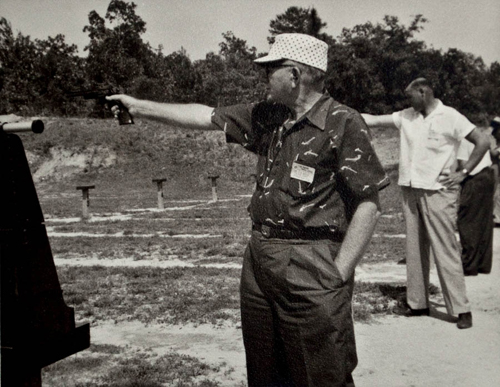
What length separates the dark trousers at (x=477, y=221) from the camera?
24.6ft

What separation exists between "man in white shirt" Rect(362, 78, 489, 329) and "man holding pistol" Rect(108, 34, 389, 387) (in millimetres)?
2515

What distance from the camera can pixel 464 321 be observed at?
5.03 meters

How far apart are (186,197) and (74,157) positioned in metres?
12.7

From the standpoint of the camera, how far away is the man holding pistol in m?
2.44

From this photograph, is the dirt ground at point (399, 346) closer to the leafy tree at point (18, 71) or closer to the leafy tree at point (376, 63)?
the leafy tree at point (18, 71)

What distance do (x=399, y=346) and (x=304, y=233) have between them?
244 centimetres

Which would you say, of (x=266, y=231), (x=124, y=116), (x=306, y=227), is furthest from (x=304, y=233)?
(x=124, y=116)

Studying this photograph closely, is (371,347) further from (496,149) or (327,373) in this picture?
(496,149)

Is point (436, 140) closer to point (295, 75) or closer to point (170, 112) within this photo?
point (295, 75)

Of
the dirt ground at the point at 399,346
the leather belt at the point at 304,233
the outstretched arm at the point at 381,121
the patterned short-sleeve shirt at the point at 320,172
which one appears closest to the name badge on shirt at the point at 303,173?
the patterned short-sleeve shirt at the point at 320,172

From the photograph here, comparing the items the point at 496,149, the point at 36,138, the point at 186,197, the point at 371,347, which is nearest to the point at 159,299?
the point at 371,347

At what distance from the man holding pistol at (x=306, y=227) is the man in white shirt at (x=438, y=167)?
251cm

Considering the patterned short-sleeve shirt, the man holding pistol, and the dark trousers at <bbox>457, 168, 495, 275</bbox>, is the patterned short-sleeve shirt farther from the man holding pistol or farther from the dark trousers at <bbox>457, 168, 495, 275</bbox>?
the dark trousers at <bbox>457, 168, 495, 275</bbox>

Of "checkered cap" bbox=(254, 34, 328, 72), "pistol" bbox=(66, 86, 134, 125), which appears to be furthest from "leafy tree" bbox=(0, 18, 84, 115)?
"checkered cap" bbox=(254, 34, 328, 72)
